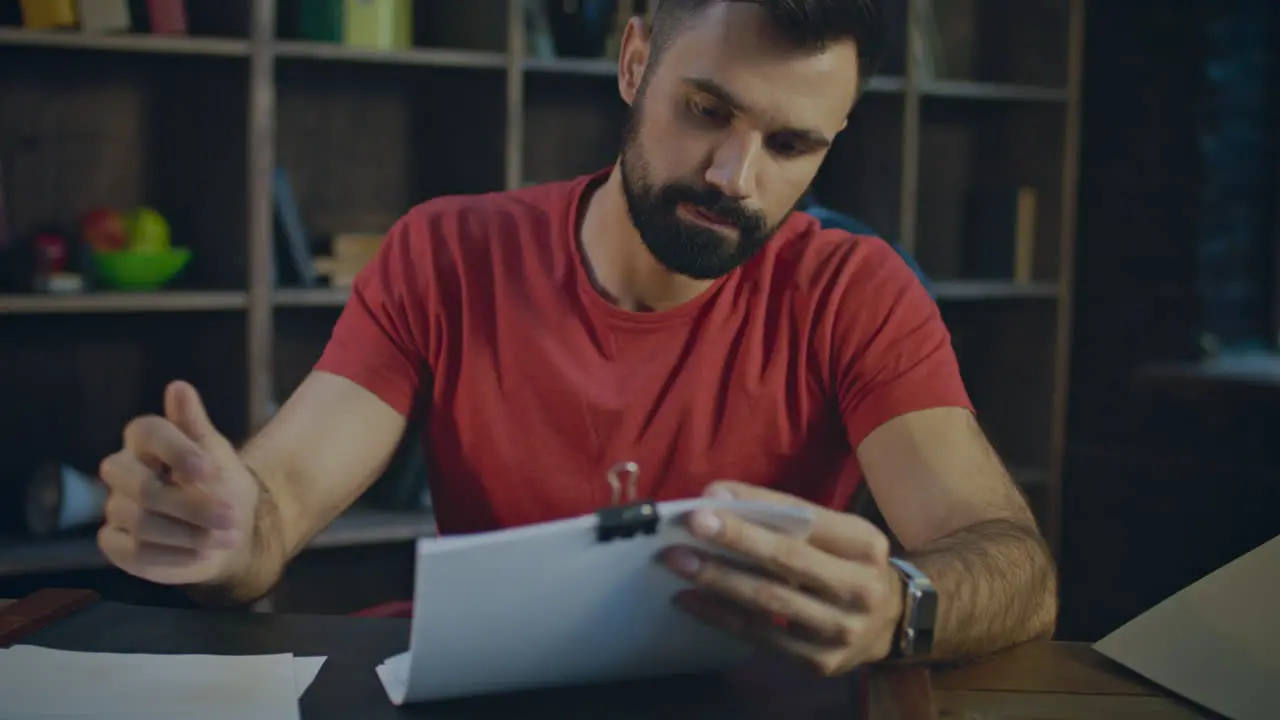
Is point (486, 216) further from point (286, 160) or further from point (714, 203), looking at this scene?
point (286, 160)

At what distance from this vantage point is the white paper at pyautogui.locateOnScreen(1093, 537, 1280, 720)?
96 centimetres

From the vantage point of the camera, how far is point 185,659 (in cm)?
98

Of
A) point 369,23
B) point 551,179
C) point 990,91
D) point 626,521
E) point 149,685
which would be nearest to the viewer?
point 626,521

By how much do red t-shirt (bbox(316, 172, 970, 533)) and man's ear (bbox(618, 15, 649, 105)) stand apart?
177mm

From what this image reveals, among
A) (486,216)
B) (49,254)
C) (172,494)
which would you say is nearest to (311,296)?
(49,254)

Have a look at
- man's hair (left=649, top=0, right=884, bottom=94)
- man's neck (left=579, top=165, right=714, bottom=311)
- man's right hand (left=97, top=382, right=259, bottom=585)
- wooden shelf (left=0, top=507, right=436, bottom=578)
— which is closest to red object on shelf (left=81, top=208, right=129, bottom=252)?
wooden shelf (left=0, top=507, right=436, bottom=578)

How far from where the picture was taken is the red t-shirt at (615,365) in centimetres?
144

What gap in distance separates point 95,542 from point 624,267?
Result: 4.59 ft

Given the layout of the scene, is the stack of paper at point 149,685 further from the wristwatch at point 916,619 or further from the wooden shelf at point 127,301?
the wooden shelf at point 127,301

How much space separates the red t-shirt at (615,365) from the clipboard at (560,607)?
0.51 meters

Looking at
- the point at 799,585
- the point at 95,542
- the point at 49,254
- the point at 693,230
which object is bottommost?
the point at 95,542

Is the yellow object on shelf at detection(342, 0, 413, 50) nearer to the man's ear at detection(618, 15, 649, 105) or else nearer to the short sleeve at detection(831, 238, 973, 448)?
the man's ear at detection(618, 15, 649, 105)

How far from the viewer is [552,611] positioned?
835 millimetres

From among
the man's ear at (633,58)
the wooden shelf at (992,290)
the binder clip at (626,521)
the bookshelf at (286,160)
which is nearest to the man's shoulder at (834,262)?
the man's ear at (633,58)
